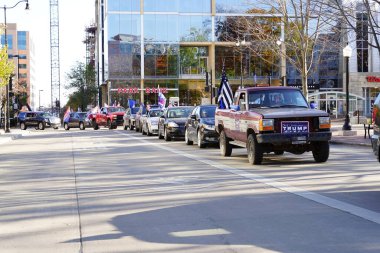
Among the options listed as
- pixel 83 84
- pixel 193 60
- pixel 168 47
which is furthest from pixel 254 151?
pixel 83 84

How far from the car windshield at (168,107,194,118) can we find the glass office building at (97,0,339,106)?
42759 mm

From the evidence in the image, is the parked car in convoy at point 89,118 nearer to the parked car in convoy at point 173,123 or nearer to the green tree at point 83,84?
the parked car in convoy at point 173,123

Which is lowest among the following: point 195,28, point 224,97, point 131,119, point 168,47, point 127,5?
point 131,119

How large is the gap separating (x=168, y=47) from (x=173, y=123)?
4664 cm

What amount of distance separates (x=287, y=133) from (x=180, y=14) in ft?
198

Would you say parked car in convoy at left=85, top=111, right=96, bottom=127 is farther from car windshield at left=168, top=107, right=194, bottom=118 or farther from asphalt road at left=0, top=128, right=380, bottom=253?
asphalt road at left=0, top=128, right=380, bottom=253

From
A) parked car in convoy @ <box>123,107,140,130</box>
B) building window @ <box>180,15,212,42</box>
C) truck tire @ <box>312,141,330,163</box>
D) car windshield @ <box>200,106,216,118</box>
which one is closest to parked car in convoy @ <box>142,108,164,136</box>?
parked car in convoy @ <box>123,107,140,130</box>

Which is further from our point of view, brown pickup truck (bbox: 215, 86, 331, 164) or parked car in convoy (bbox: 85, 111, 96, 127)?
parked car in convoy (bbox: 85, 111, 96, 127)

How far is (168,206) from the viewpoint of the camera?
928 centimetres

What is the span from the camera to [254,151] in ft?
48.8

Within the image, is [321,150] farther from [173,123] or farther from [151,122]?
[151,122]

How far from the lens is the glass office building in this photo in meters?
71.5

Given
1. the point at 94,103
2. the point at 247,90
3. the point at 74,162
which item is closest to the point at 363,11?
the point at 247,90

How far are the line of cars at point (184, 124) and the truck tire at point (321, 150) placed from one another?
6.44m
